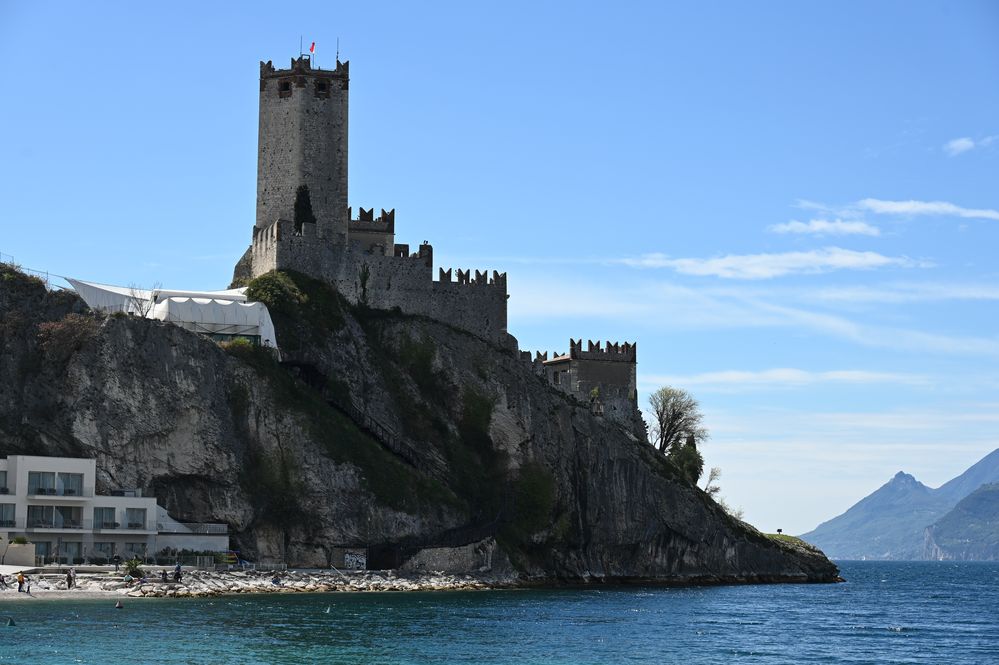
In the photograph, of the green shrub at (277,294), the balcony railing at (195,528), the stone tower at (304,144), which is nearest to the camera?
the balcony railing at (195,528)

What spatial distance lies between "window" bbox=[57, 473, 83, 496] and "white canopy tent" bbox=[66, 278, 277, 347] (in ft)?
45.4

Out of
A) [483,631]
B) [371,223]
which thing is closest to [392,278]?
[371,223]

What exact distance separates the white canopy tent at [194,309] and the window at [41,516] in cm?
1571

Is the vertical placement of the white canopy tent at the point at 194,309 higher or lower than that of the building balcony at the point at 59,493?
higher

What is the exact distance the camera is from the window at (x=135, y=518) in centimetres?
8356

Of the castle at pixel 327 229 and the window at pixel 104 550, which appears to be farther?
the castle at pixel 327 229

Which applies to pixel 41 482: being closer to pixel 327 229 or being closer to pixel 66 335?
pixel 66 335

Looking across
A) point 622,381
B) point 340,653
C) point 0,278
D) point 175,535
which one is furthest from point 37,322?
point 622,381

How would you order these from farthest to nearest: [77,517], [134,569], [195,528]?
[195,528] → [77,517] → [134,569]

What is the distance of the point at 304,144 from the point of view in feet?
345

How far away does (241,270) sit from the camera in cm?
10594

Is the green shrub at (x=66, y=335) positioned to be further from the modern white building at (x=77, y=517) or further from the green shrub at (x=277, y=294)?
the green shrub at (x=277, y=294)

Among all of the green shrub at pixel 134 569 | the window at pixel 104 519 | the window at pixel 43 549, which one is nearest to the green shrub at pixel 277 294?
the window at pixel 104 519

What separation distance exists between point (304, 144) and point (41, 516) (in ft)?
114
